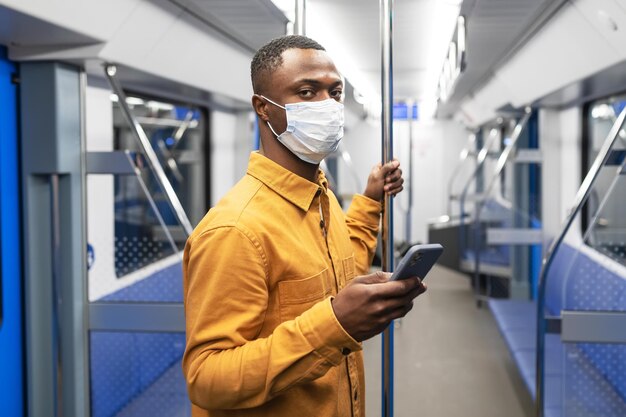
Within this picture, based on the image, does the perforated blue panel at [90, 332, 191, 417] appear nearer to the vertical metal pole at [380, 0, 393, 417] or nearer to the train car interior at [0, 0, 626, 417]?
the train car interior at [0, 0, 626, 417]

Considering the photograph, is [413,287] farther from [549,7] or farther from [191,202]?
[191,202]

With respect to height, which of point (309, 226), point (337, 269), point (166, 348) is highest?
point (309, 226)

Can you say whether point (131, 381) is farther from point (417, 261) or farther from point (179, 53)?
point (417, 261)

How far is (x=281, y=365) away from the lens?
4.32 feet

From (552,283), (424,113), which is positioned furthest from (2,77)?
(424,113)

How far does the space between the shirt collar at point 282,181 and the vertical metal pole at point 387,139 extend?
0.69 ft

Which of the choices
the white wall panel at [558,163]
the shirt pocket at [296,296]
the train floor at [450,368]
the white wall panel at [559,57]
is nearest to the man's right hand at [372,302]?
the shirt pocket at [296,296]

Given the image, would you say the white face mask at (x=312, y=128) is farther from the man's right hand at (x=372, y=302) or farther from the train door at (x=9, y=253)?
the train door at (x=9, y=253)

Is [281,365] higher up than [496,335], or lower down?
higher up

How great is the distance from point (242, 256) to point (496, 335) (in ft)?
18.4

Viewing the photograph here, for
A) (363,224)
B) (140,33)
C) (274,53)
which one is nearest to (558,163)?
(140,33)

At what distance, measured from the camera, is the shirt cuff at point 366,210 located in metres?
2.11

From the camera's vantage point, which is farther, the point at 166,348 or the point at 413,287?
the point at 166,348

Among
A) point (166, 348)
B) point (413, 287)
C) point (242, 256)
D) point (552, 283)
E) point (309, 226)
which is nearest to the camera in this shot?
point (413, 287)
